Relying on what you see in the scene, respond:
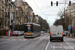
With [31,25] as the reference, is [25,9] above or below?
above

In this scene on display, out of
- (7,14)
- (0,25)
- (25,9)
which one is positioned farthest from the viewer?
(25,9)

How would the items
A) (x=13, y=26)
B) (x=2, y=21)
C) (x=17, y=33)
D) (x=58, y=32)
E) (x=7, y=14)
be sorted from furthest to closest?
(x=13, y=26)
(x=7, y=14)
(x=17, y=33)
(x=2, y=21)
(x=58, y=32)

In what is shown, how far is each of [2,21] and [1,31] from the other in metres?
11.9

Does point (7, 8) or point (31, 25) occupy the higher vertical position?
point (7, 8)

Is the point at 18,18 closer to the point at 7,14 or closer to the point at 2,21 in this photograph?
the point at 7,14

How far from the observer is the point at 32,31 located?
4188 centimetres

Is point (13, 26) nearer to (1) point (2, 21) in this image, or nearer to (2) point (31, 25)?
(1) point (2, 21)

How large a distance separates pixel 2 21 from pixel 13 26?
29.1 meters

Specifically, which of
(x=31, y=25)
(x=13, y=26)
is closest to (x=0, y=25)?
(x=31, y=25)

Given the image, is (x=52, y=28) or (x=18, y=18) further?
(x=18, y=18)

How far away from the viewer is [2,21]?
48.5 m

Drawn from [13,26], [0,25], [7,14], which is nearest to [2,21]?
[0,25]

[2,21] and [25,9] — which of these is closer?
[2,21]

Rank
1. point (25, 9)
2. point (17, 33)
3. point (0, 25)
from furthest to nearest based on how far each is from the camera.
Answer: point (25, 9) → point (17, 33) → point (0, 25)
